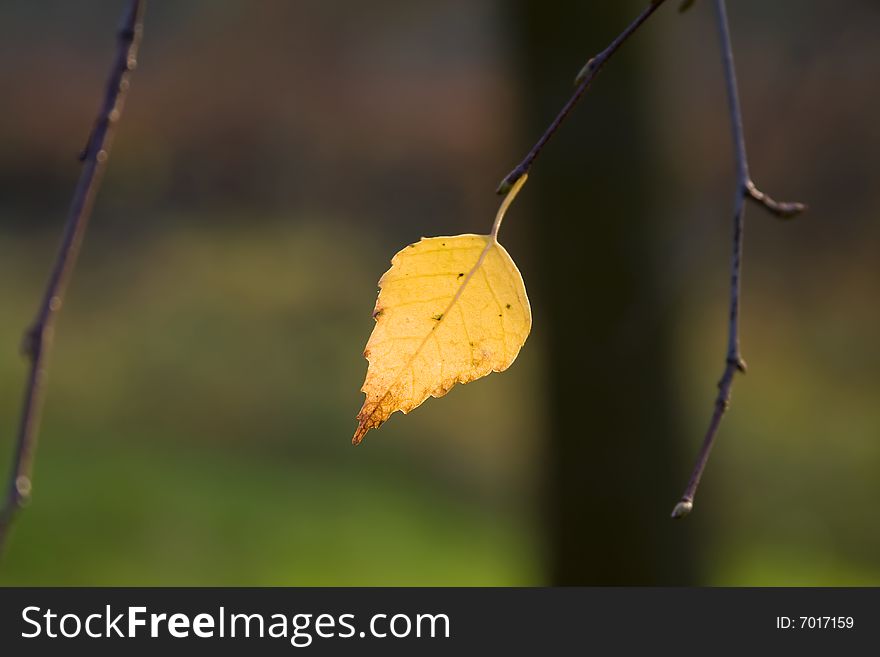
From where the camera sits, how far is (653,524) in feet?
6.28

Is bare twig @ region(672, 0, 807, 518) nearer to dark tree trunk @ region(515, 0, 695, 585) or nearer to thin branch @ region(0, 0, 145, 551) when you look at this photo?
thin branch @ region(0, 0, 145, 551)

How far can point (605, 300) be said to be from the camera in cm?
188

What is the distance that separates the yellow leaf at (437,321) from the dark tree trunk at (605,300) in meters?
1.34

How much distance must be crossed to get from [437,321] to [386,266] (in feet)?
15.7

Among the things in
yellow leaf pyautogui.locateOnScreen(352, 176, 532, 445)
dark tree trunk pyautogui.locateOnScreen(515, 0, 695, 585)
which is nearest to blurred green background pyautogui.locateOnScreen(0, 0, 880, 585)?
dark tree trunk pyautogui.locateOnScreen(515, 0, 695, 585)

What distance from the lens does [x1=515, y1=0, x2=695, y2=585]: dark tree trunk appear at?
184cm

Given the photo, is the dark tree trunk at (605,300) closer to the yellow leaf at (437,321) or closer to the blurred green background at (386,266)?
the blurred green background at (386,266)

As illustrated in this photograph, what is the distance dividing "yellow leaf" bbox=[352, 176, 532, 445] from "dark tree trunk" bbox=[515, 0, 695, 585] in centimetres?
134

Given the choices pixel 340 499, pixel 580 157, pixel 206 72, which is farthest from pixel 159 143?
pixel 580 157

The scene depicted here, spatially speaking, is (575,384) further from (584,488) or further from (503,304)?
(503,304)

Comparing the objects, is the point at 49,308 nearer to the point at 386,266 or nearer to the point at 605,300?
the point at 605,300

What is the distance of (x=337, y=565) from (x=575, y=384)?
169cm

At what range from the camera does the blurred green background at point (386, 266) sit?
1.90 metres

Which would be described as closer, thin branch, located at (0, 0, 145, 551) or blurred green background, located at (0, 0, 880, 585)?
thin branch, located at (0, 0, 145, 551)
